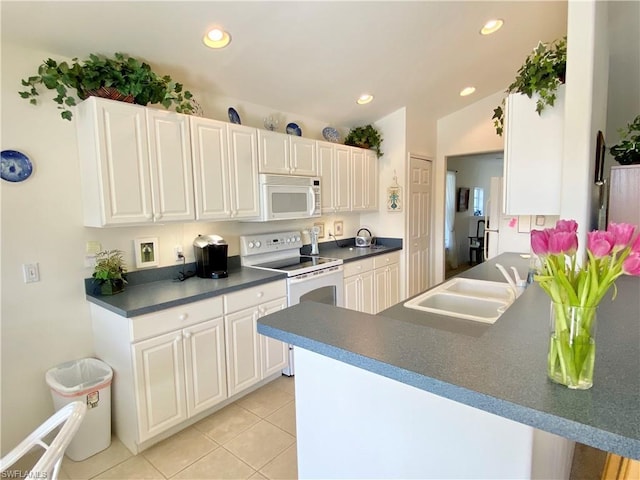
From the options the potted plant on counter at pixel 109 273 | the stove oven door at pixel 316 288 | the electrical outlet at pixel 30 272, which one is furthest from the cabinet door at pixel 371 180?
the electrical outlet at pixel 30 272

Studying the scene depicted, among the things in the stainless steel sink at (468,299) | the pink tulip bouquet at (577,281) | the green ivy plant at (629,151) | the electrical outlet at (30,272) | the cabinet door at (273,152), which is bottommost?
the stainless steel sink at (468,299)

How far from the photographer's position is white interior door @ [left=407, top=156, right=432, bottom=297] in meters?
4.39

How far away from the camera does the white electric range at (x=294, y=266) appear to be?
2912 millimetres

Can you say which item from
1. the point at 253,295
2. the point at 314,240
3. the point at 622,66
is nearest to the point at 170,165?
the point at 253,295

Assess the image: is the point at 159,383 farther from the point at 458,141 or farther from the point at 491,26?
the point at 458,141

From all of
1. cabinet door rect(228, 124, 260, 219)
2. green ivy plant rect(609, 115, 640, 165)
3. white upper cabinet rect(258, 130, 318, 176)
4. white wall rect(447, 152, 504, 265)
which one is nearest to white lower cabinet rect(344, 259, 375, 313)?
white upper cabinet rect(258, 130, 318, 176)

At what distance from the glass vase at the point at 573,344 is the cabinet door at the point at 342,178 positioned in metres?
3.08

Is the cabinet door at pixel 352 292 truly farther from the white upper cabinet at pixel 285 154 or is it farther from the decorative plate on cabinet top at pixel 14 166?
the decorative plate on cabinet top at pixel 14 166

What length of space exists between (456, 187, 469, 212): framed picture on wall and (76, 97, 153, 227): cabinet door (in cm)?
643

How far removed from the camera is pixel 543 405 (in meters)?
0.67

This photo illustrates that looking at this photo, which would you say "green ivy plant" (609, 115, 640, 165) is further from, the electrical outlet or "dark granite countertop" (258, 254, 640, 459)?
the electrical outlet

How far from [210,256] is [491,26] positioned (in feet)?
9.83

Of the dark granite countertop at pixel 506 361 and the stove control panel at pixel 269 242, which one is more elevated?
the stove control panel at pixel 269 242

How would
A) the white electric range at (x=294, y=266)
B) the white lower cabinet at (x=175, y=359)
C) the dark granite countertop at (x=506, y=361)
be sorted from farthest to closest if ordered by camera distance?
the white electric range at (x=294, y=266) → the white lower cabinet at (x=175, y=359) → the dark granite countertop at (x=506, y=361)
